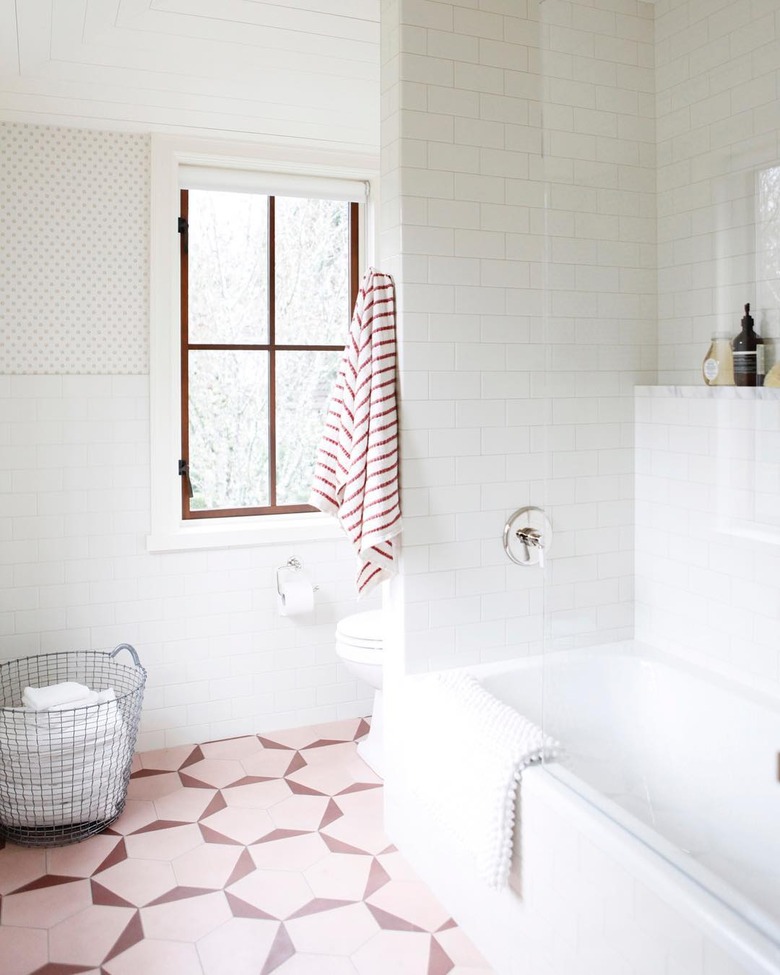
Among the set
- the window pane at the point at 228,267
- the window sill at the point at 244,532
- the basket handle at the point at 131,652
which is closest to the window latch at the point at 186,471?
the window sill at the point at 244,532

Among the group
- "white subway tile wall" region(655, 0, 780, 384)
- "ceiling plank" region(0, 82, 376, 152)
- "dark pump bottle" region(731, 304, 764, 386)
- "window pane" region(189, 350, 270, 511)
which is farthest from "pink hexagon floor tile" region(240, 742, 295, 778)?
"ceiling plank" region(0, 82, 376, 152)

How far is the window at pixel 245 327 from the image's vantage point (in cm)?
346

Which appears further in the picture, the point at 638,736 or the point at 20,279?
the point at 20,279

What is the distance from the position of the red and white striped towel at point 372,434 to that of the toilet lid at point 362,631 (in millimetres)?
494

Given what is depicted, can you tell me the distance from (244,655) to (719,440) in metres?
2.28

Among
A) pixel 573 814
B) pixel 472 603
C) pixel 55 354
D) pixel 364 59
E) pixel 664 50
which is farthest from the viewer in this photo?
pixel 55 354

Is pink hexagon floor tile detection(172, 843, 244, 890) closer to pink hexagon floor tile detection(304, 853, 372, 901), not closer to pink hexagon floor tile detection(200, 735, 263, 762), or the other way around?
pink hexagon floor tile detection(304, 853, 372, 901)

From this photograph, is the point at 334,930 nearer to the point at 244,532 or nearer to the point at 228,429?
the point at 244,532

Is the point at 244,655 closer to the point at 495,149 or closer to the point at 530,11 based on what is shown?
the point at 495,149

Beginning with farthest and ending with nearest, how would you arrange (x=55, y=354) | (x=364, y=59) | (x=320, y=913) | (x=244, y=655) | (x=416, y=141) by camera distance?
1. (x=244, y=655)
2. (x=55, y=354)
3. (x=364, y=59)
4. (x=416, y=141)
5. (x=320, y=913)

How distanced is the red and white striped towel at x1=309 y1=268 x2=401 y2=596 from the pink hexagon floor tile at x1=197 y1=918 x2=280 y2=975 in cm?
98

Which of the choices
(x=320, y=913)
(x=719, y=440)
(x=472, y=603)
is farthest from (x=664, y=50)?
(x=320, y=913)

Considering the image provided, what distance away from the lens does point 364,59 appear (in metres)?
3.07

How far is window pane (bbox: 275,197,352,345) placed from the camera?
12.4 ft
